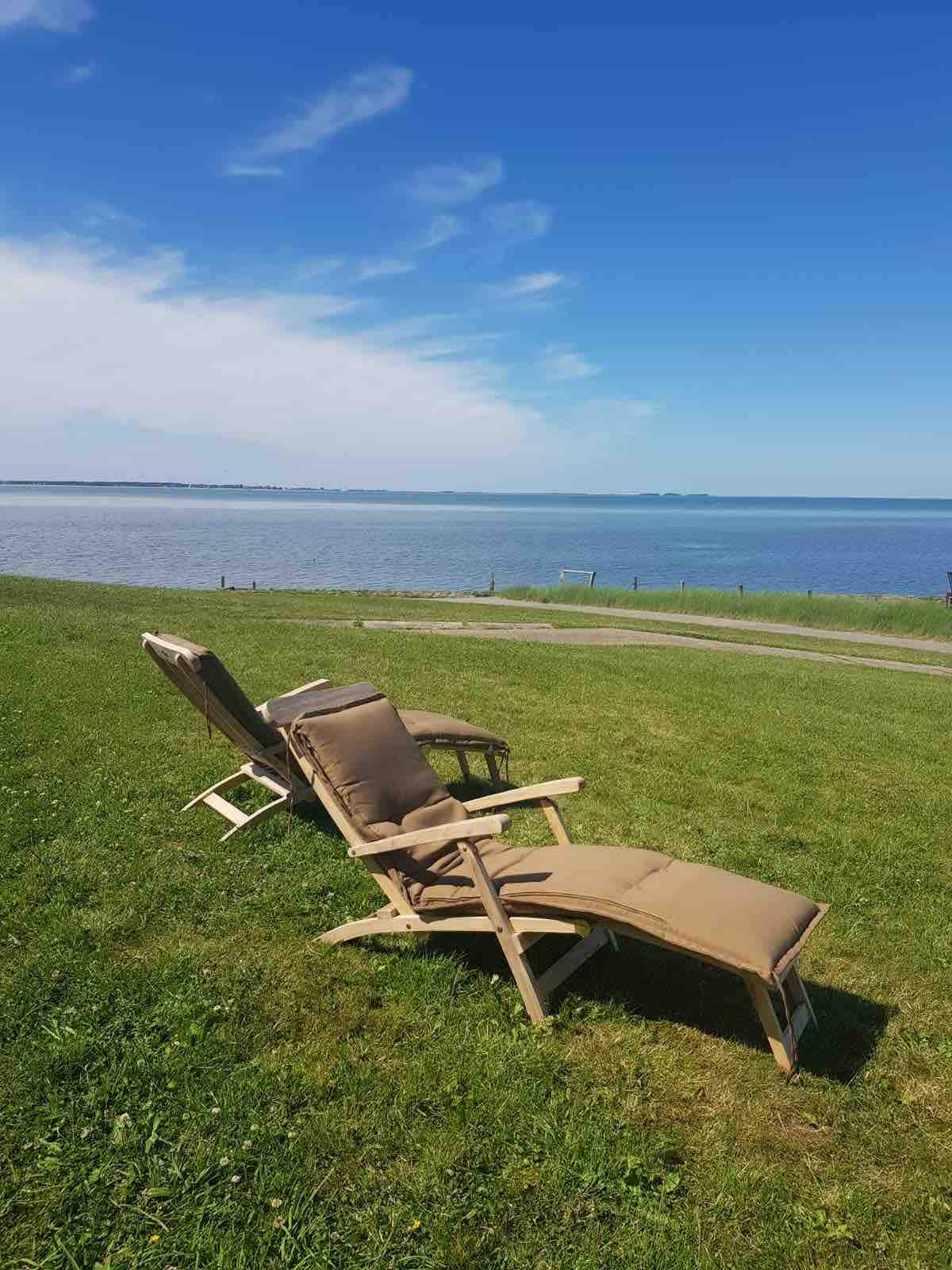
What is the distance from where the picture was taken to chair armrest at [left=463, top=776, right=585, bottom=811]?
4344 mm

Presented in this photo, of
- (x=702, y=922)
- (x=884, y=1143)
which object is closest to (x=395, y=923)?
(x=702, y=922)

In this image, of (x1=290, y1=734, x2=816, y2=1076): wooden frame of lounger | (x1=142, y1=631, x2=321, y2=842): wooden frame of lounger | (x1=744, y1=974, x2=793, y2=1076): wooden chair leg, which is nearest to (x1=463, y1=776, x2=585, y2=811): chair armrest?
(x1=290, y1=734, x2=816, y2=1076): wooden frame of lounger

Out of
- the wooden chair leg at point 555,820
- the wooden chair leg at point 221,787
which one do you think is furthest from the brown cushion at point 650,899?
the wooden chair leg at point 221,787

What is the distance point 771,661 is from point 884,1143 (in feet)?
43.2

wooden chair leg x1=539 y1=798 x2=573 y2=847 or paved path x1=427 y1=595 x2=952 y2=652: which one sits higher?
wooden chair leg x1=539 y1=798 x2=573 y2=847

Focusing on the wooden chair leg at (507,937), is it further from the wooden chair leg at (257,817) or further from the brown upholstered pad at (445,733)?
the brown upholstered pad at (445,733)

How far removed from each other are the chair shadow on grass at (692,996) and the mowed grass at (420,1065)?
2 centimetres

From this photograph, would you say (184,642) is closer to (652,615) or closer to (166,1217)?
(166,1217)

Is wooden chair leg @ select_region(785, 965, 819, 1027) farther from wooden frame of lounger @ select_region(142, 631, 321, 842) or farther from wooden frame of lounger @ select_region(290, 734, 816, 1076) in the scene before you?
wooden frame of lounger @ select_region(142, 631, 321, 842)

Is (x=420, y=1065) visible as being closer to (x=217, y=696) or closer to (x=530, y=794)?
(x=530, y=794)

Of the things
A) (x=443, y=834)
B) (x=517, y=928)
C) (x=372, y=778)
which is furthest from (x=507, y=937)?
(x=372, y=778)

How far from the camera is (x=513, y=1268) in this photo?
268 cm

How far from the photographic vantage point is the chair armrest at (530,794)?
4.34 m

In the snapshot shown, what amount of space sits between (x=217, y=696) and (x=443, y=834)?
2.36 m
